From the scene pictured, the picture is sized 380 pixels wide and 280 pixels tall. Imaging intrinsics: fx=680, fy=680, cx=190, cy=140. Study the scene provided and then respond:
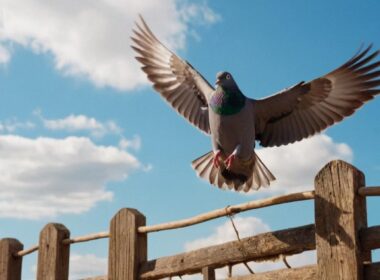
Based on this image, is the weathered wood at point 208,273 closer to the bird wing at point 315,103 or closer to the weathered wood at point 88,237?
the weathered wood at point 88,237

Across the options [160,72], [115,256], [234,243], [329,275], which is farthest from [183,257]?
[160,72]

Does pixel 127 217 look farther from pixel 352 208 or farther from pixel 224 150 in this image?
pixel 352 208

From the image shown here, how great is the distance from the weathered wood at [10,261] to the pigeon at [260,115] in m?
2.08

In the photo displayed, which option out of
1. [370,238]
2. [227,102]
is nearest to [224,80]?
[227,102]

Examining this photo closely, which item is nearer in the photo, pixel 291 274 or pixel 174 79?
pixel 291 274

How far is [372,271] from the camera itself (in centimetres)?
334

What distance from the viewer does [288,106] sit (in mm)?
5430

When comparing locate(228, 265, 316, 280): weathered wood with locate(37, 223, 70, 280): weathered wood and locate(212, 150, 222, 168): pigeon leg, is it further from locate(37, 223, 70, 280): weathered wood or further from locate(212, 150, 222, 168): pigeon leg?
locate(37, 223, 70, 280): weathered wood

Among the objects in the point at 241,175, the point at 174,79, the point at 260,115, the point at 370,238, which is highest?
the point at 174,79

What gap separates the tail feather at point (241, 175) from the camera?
5340mm

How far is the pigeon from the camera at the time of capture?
201 inches

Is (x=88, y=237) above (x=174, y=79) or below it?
below

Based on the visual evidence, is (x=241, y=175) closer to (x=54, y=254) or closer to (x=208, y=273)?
(x=208, y=273)

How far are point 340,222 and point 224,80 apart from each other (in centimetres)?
208
